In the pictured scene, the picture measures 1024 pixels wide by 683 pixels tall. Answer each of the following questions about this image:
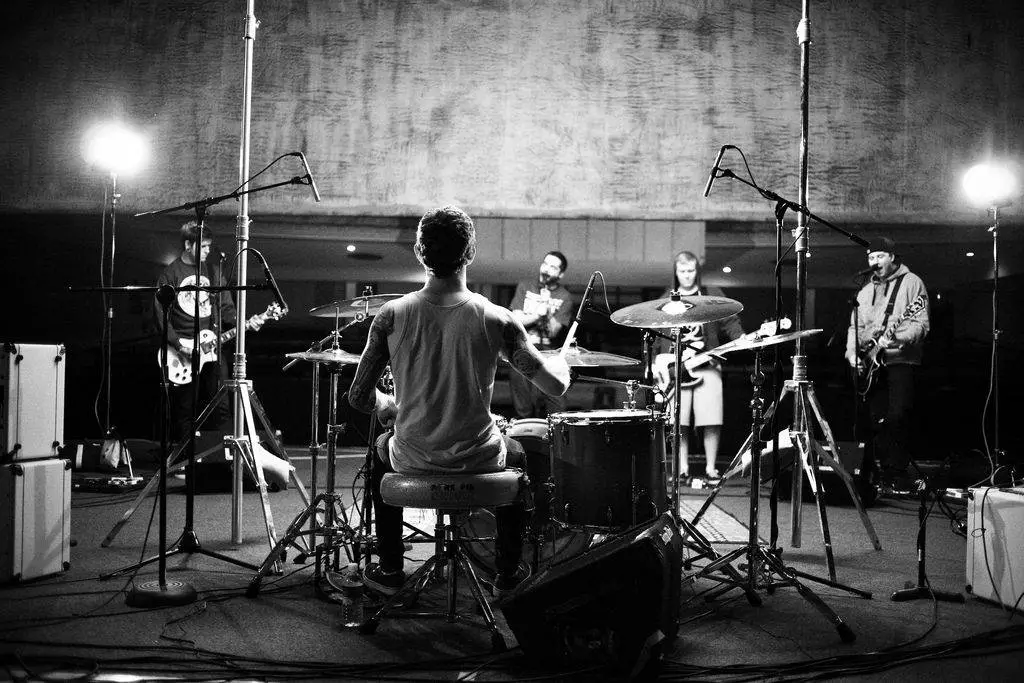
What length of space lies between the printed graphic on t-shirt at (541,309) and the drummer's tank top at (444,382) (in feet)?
10.2

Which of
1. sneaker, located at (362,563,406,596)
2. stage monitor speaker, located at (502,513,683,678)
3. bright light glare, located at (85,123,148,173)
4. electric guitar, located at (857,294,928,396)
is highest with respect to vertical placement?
bright light glare, located at (85,123,148,173)

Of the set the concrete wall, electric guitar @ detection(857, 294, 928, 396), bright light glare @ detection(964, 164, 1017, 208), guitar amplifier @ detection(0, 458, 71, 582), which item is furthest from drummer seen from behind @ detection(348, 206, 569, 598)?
bright light glare @ detection(964, 164, 1017, 208)

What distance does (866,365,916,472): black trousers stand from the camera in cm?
550

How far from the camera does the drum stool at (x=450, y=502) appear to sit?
8.13ft

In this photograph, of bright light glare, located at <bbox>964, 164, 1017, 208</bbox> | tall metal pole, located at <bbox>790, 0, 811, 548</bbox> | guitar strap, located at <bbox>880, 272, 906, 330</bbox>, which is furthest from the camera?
bright light glare, located at <bbox>964, 164, 1017, 208</bbox>

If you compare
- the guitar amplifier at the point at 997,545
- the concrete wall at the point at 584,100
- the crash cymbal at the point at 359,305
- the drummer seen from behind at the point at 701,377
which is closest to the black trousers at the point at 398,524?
the crash cymbal at the point at 359,305

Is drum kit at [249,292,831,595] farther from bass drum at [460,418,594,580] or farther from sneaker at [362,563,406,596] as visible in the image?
sneaker at [362,563,406,596]

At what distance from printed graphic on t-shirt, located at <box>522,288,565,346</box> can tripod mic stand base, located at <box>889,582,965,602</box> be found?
3096mm

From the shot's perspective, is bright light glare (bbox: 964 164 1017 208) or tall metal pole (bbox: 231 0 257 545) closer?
tall metal pole (bbox: 231 0 257 545)

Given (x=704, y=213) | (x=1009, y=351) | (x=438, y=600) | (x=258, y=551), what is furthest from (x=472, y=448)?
(x=1009, y=351)

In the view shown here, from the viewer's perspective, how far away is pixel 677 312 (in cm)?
325

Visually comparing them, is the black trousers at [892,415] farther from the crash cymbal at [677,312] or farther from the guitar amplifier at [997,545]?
the crash cymbal at [677,312]

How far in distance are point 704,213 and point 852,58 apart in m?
1.81

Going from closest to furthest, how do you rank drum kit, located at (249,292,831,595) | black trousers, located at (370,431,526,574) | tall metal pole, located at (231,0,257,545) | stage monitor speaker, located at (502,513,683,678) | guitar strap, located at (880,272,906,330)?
stage monitor speaker, located at (502,513,683,678) < black trousers, located at (370,431,526,574) < drum kit, located at (249,292,831,595) < tall metal pole, located at (231,0,257,545) < guitar strap, located at (880,272,906,330)
